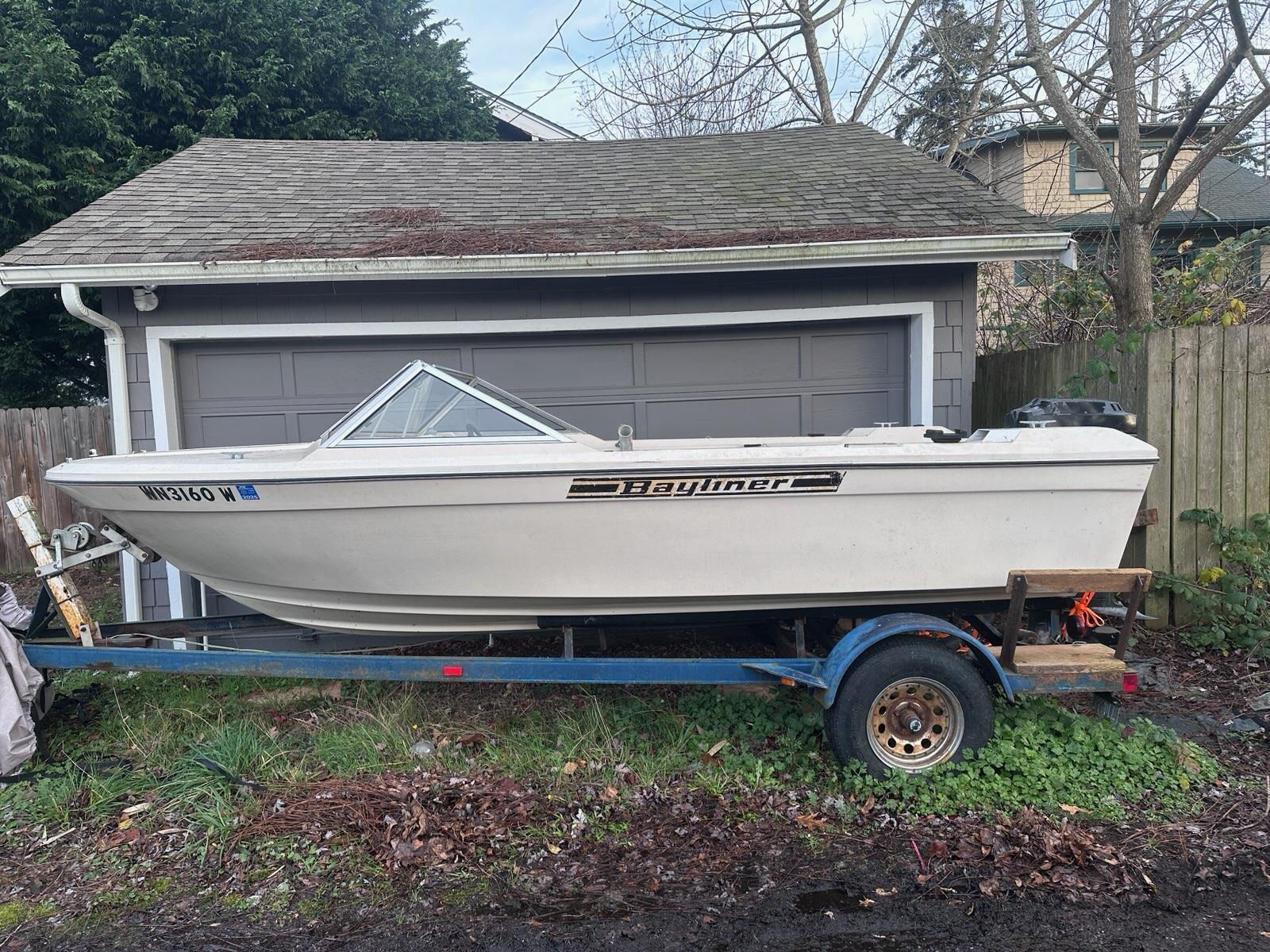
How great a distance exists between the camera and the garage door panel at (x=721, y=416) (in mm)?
5953

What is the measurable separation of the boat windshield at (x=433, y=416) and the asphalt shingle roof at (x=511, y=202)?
6.20 feet

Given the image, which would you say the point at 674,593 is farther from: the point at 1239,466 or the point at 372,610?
the point at 1239,466

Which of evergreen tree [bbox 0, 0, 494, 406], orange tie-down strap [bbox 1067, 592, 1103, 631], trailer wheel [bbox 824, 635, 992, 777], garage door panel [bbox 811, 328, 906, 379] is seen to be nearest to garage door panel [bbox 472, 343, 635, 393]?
garage door panel [bbox 811, 328, 906, 379]

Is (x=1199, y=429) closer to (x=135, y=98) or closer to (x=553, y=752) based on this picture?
(x=553, y=752)

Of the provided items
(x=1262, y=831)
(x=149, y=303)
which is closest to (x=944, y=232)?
(x=1262, y=831)

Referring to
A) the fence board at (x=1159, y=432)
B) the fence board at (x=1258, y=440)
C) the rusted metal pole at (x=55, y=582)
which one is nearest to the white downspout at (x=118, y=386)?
the rusted metal pole at (x=55, y=582)

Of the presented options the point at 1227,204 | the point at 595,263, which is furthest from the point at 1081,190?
the point at 595,263

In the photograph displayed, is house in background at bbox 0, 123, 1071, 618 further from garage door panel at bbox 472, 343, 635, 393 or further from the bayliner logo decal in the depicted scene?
the bayliner logo decal

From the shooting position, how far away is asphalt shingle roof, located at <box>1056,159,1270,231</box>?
14.5 m

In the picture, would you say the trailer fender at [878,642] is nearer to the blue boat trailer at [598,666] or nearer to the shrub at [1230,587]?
the blue boat trailer at [598,666]

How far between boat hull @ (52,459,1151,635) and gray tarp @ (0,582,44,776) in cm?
77

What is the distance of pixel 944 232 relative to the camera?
17.7ft

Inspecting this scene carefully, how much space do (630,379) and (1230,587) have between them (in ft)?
13.7

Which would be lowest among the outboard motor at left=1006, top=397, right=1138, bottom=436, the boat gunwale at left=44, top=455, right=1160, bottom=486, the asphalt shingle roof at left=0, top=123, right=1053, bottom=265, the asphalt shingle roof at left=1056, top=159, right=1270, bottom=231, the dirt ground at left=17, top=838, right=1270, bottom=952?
the dirt ground at left=17, top=838, right=1270, bottom=952
